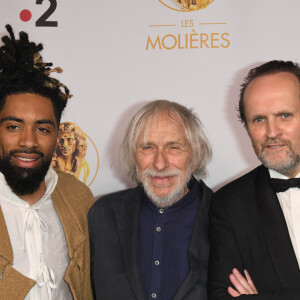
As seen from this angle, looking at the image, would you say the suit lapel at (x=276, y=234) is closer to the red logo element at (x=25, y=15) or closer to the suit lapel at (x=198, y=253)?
the suit lapel at (x=198, y=253)

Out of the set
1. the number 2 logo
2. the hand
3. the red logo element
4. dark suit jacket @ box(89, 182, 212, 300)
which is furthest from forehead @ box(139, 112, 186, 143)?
the red logo element

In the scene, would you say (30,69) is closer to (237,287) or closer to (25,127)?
(25,127)

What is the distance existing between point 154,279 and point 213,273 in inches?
11.8

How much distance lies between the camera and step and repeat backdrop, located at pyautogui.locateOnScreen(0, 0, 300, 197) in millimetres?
2830

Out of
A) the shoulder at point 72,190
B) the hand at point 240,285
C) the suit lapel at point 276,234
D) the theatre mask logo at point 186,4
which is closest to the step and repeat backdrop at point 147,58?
the theatre mask logo at point 186,4

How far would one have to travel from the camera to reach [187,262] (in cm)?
217

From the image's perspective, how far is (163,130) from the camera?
229 cm

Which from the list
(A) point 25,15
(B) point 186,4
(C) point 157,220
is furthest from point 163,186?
(A) point 25,15

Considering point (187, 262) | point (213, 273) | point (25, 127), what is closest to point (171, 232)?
point (187, 262)

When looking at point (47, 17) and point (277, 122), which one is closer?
point (277, 122)

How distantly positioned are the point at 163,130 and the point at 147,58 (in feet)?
2.65

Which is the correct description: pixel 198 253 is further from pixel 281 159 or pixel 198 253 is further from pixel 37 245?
pixel 37 245

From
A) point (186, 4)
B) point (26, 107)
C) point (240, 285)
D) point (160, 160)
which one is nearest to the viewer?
point (240, 285)

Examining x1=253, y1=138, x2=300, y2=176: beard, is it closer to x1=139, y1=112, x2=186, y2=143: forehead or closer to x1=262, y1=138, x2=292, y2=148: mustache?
x1=262, y1=138, x2=292, y2=148: mustache
